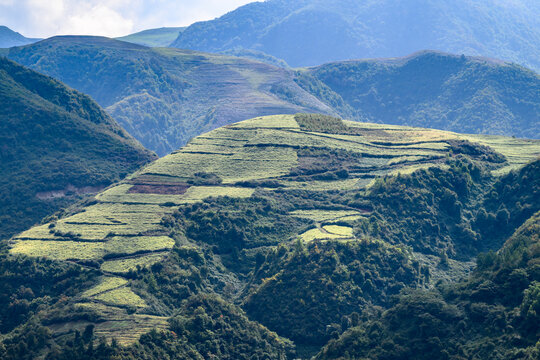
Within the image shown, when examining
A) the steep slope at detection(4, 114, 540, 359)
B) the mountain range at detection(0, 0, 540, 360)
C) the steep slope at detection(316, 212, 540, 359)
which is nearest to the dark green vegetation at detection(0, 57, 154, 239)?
the mountain range at detection(0, 0, 540, 360)

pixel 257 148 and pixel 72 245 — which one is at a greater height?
pixel 257 148

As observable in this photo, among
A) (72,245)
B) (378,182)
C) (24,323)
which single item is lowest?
(24,323)

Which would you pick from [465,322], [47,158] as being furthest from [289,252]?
[47,158]

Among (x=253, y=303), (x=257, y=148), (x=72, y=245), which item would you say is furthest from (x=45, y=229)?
(x=257, y=148)

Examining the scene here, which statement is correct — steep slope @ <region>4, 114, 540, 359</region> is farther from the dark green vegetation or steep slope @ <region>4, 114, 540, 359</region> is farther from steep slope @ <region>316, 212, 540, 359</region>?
the dark green vegetation

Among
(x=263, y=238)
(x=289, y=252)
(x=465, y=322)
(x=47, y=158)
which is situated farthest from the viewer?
(x=47, y=158)

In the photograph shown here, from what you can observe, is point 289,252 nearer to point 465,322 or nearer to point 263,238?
point 263,238

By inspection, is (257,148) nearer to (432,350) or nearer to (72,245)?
Result: (72,245)
